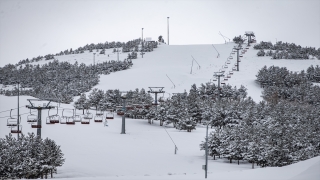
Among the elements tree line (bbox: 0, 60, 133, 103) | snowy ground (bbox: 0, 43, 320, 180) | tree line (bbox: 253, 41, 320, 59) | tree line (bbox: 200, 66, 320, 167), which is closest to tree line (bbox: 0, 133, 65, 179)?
snowy ground (bbox: 0, 43, 320, 180)

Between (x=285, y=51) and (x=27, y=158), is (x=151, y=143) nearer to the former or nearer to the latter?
(x=27, y=158)

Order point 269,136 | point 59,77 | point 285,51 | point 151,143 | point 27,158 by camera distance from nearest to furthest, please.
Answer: point 27,158 < point 269,136 < point 151,143 < point 59,77 < point 285,51

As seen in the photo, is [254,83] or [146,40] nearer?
[254,83]

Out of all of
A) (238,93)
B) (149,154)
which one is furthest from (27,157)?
(238,93)

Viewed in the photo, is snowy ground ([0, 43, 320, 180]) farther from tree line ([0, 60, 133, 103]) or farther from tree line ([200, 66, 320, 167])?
tree line ([0, 60, 133, 103])

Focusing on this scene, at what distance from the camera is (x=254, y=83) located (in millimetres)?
90500

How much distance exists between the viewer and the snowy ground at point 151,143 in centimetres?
2530

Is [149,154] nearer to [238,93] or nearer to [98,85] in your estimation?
[238,93]

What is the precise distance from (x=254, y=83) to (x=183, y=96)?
21984 millimetres

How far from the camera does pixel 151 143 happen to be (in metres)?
49.6

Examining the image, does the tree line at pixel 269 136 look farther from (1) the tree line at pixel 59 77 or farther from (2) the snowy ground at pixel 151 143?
(1) the tree line at pixel 59 77

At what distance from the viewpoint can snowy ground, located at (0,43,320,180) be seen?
25297 mm

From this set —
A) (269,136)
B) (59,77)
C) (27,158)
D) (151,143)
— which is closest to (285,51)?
(59,77)

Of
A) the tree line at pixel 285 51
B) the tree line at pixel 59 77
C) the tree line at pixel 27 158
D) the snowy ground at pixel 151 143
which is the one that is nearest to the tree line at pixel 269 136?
the snowy ground at pixel 151 143
